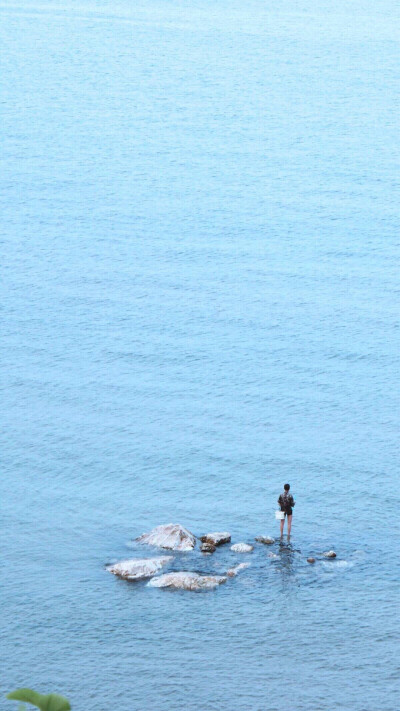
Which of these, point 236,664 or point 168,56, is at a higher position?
point 168,56

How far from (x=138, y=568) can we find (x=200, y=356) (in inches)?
1309

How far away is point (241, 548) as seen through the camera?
47.5m

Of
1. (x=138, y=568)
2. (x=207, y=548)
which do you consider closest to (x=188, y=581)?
(x=138, y=568)

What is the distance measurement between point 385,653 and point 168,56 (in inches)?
5342

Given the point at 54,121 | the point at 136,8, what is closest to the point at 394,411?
the point at 54,121

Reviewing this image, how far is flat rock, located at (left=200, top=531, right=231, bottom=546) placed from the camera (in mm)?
47812

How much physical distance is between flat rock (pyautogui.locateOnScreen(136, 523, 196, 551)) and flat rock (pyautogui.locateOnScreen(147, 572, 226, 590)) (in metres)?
2.56

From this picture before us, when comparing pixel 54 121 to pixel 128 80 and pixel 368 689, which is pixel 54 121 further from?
pixel 368 689

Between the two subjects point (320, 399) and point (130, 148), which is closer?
point (320, 399)

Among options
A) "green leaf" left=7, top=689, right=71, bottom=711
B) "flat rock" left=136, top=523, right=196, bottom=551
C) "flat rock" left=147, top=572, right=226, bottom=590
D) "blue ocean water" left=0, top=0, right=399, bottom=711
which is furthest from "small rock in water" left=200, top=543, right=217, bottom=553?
"green leaf" left=7, top=689, right=71, bottom=711

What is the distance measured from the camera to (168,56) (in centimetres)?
16575

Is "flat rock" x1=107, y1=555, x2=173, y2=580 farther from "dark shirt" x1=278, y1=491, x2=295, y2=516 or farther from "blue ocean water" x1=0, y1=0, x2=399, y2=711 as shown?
"dark shirt" x1=278, y1=491, x2=295, y2=516

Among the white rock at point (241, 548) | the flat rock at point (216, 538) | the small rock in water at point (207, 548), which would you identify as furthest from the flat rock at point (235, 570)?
the flat rock at point (216, 538)

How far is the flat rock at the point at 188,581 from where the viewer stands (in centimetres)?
4441
